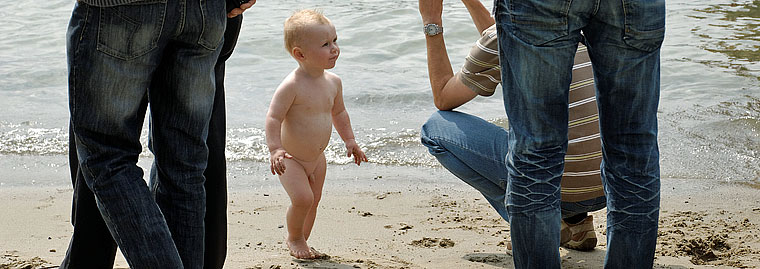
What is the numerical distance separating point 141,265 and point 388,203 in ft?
7.01

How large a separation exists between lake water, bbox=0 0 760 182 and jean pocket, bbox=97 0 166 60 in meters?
2.99

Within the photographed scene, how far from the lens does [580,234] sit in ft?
10.9

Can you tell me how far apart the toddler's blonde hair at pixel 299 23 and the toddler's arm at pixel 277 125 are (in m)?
0.18

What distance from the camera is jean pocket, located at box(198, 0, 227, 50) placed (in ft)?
6.88

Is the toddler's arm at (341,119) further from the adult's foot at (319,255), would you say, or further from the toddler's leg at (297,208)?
the adult's foot at (319,255)

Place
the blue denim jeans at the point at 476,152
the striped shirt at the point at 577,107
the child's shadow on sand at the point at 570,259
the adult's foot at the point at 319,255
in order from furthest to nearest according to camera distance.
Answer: the adult's foot at the point at 319,255 → the child's shadow on sand at the point at 570,259 → the blue denim jeans at the point at 476,152 → the striped shirt at the point at 577,107

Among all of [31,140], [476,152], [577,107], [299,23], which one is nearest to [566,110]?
[577,107]

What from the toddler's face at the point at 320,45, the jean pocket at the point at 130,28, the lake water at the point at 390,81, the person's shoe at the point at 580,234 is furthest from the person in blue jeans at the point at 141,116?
the lake water at the point at 390,81

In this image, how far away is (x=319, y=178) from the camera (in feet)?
11.4

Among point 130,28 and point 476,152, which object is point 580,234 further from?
point 130,28

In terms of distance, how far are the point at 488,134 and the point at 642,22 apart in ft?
3.57

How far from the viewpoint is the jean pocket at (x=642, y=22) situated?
217 cm

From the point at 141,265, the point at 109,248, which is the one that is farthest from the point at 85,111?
the point at 109,248

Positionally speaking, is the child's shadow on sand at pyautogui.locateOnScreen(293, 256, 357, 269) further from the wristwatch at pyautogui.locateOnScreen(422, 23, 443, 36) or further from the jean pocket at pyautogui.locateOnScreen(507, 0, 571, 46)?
the jean pocket at pyautogui.locateOnScreen(507, 0, 571, 46)
